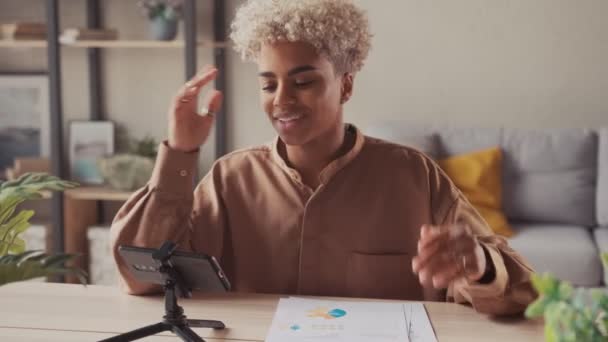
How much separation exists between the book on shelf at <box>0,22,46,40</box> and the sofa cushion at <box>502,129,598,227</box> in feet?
6.98

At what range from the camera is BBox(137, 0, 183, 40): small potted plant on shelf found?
11.7 feet

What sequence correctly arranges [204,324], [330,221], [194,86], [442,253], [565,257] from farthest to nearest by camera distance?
[565,257], [330,221], [194,86], [204,324], [442,253]

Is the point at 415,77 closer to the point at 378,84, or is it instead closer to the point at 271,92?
the point at 378,84

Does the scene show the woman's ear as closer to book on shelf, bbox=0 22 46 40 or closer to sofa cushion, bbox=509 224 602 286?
sofa cushion, bbox=509 224 602 286

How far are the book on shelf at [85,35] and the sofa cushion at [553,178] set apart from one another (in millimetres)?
1836

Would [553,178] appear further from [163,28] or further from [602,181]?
[163,28]

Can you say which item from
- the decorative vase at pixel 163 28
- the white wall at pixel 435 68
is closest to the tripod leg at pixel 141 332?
the decorative vase at pixel 163 28

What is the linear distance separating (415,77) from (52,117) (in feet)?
5.44

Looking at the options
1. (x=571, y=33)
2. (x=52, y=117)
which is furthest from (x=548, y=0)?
(x=52, y=117)

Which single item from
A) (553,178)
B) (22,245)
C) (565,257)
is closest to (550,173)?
(553,178)

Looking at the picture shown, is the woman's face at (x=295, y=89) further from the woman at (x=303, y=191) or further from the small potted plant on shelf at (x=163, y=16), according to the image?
the small potted plant on shelf at (x=163, y=16)

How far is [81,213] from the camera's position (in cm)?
382

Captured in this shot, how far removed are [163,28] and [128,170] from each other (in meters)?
0.65

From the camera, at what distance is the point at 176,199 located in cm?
149
